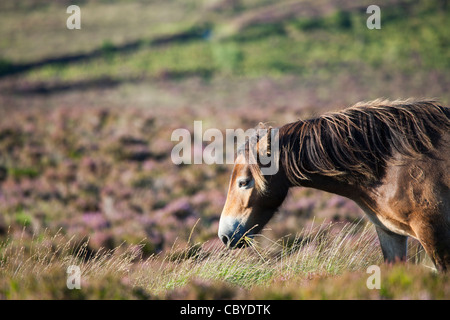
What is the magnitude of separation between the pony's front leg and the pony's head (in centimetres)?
117

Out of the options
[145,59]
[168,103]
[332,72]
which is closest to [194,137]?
[168,103]

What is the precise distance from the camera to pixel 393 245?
421 centimetres

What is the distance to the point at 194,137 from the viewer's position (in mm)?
18469

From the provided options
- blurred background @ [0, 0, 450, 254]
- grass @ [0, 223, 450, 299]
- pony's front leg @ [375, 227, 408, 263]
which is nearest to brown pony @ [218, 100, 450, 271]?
pony's front leg @ [375, 227, 408, 263]

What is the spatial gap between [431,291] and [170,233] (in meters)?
7.17

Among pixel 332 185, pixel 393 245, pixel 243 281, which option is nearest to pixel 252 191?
pixel 332 185

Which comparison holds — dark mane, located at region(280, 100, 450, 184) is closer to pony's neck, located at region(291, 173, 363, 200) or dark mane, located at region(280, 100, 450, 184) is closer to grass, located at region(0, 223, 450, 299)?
pony's neck, located at region(291, 173, 363, 200)

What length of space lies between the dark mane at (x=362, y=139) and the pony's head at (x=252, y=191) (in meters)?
0.17

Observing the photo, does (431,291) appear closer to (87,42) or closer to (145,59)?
(145,59)

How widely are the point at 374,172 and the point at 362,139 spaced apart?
0.36 meters

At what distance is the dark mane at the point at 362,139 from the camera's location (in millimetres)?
3898

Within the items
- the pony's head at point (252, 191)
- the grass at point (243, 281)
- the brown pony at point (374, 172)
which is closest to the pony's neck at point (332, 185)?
the brown pony at point (374, 172)

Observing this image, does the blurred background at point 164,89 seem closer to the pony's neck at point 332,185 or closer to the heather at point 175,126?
the heather at point 175,126

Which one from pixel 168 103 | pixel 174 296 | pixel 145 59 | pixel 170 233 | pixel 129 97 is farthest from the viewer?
A: pixel 145 59
